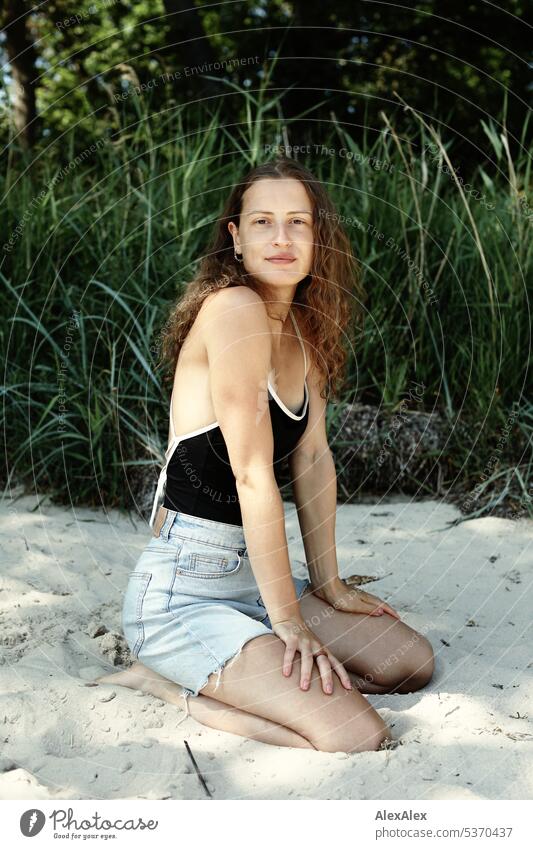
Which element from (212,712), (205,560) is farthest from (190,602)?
(212,712)

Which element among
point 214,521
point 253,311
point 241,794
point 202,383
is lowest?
point 241,794

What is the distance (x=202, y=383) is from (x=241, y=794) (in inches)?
35.5

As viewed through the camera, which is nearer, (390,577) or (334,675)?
(334,675)

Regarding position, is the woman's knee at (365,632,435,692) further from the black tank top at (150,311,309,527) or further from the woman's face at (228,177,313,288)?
the woman's face at (228,177,313,288)

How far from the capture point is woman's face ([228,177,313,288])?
215cm

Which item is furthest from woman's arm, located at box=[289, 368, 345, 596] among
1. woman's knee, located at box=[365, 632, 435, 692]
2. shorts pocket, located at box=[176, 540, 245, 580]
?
shorts pocket, located at box=[176, 540, 245, 580]

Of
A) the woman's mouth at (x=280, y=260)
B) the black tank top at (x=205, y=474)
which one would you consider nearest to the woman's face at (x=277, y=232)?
the woman's mouth at (x=280, y=260)

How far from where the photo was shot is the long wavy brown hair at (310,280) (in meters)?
2.24

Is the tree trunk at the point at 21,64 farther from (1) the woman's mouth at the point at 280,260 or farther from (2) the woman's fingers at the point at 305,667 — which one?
(2) the woman's fingers at the point at 305,667

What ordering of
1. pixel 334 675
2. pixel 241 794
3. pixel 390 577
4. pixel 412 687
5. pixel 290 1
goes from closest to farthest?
1. pixel 241 794
2. pixel 334 675
3. pixel 412 687
4. pixel 390 577
5. pixel 290 1

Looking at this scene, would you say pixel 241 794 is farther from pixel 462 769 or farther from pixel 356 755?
pixel 462 769

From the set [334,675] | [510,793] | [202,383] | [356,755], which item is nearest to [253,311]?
[202,383]

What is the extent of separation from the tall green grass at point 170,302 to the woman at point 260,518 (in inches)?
39.2

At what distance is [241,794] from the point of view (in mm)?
1749
